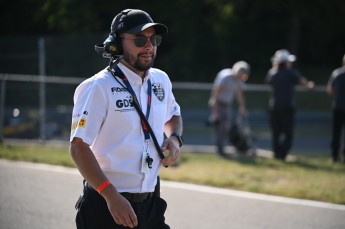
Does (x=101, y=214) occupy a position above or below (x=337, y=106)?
above

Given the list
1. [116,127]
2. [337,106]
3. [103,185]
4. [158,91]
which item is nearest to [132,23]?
[158,91]

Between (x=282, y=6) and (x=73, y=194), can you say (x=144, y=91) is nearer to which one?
(x=73, y=194)

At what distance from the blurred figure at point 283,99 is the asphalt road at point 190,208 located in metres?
3.94

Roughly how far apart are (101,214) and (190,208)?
3897 millimetres

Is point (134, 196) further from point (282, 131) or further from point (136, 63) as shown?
point (282, 131)

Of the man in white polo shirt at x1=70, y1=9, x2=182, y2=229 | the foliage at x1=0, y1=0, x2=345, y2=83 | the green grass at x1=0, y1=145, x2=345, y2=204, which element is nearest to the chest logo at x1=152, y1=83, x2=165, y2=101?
the man in white polo shirt at x1=70, y1=9, x2=182, y2=229

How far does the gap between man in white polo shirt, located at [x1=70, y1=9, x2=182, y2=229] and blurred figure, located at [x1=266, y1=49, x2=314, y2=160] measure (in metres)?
8.44

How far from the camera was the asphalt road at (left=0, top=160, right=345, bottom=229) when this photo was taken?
6750 mm

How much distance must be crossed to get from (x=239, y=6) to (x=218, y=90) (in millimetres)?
18716

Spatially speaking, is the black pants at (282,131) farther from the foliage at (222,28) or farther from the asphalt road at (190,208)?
the foliage at (222,28)

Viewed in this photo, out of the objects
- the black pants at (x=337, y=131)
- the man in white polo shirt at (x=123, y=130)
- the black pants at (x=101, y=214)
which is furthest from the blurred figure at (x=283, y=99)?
the black pants at (x=101, y=214)

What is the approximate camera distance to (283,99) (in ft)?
39.6

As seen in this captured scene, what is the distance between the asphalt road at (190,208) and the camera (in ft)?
22.1

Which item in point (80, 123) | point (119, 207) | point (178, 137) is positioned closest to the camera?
point (119, 207)
